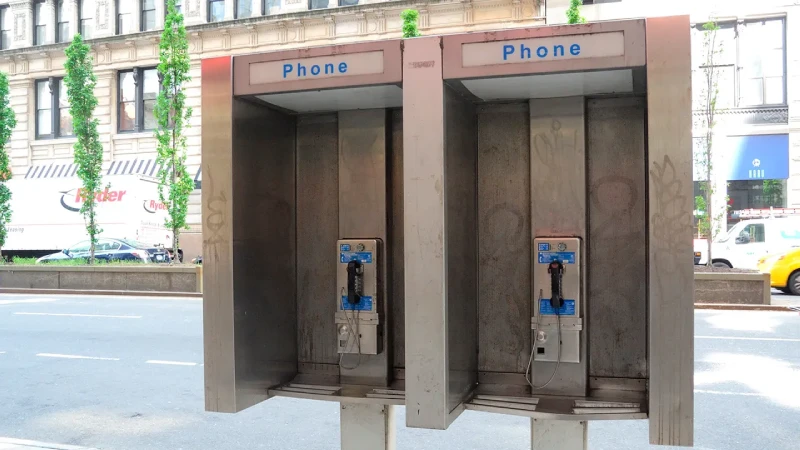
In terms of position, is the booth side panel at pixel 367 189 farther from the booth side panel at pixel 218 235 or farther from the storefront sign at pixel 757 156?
the storefront sign at pixel 757 156

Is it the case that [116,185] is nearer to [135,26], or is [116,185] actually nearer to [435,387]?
[135,26]

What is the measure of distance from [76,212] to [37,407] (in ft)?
62.3

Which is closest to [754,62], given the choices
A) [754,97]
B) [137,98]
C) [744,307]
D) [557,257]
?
[754,97]

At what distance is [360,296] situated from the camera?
3943 millimetres

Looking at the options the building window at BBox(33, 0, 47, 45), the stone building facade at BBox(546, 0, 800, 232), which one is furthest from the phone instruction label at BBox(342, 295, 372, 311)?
the building window at BBox(33, 0, 47, 45)

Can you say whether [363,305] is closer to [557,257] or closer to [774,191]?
[557,257]

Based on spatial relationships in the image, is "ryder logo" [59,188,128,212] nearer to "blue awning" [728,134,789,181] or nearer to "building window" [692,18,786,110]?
"blue awning" [728,134,789,181]

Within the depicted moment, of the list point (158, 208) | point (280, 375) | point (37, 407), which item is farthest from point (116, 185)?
point (280, 375)

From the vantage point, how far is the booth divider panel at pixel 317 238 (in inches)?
166

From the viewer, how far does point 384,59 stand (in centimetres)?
327

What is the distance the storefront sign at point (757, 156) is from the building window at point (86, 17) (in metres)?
22.4

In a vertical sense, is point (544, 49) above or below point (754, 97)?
below

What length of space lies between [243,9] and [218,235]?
79.7ft

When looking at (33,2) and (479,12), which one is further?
(33,2)
